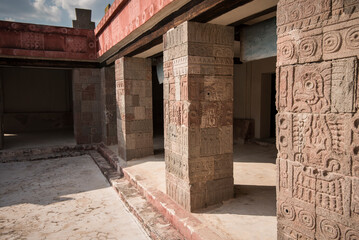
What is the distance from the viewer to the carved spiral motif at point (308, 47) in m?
1.67

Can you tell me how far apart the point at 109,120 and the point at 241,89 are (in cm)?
420

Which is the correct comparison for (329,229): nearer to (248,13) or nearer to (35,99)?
(248,13)

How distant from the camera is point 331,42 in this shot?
158cm

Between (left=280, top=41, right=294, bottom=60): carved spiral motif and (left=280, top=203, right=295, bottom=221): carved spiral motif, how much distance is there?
3.67 feet

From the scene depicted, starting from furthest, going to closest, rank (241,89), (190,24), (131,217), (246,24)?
(241,89)
(131,217)
(246,24)
(190,24)

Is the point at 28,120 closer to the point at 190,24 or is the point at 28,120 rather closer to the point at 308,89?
the point at 190,24

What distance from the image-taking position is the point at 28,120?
1142cm

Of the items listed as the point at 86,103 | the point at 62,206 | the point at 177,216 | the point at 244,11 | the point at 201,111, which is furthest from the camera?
the point at 86,103

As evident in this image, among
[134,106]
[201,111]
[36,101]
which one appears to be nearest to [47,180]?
[134,106]

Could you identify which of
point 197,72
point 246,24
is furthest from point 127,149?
point 246,24

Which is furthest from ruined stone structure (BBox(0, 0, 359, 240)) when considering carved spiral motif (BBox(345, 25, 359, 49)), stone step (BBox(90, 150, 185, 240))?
stone step (BBox(90, 150, 185, 240))

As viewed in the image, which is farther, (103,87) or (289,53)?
(103,87)

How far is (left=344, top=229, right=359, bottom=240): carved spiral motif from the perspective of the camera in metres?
1.52

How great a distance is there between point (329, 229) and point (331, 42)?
4.00 ft
